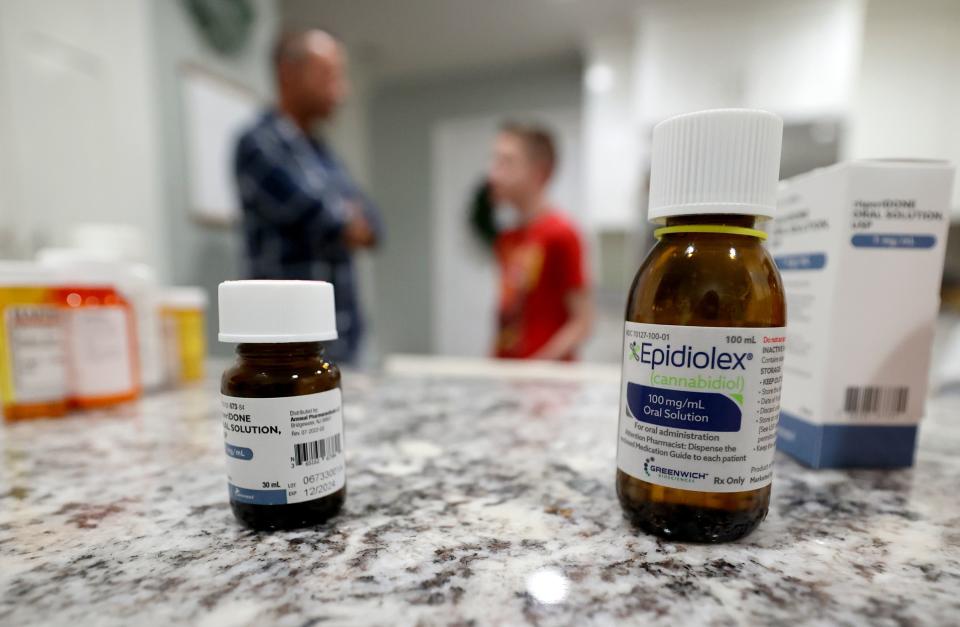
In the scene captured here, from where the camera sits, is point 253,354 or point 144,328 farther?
point 144,328

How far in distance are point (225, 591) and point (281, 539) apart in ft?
0.17

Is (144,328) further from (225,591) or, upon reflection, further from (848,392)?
(848,392)

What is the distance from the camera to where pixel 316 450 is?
12.3 inches

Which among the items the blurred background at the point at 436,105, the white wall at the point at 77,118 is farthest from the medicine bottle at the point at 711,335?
the white wall at the point at 77,118

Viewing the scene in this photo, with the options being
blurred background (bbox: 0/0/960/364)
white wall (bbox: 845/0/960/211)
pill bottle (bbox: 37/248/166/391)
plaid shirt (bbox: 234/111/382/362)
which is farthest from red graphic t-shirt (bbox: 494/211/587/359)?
white wall (bbox: 845/0/960/211)

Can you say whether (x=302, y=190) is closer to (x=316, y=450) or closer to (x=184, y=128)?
(x=184, y=128)

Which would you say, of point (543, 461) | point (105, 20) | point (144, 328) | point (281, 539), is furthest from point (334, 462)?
point (105, 20)

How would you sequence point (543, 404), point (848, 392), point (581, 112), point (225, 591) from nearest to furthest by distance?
point (225, 591) < point (848, 392) < point (543, 404) < point (581, 112)

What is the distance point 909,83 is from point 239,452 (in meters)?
2.74

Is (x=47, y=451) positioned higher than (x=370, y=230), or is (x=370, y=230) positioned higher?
(x=370, y=230)

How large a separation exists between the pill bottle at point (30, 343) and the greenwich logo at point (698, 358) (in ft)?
2.46

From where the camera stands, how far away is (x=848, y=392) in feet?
1.39

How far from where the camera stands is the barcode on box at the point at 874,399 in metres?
0.42

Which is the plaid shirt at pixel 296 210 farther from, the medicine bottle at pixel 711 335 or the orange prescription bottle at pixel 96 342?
the medicine bottle at pixel 711 335
